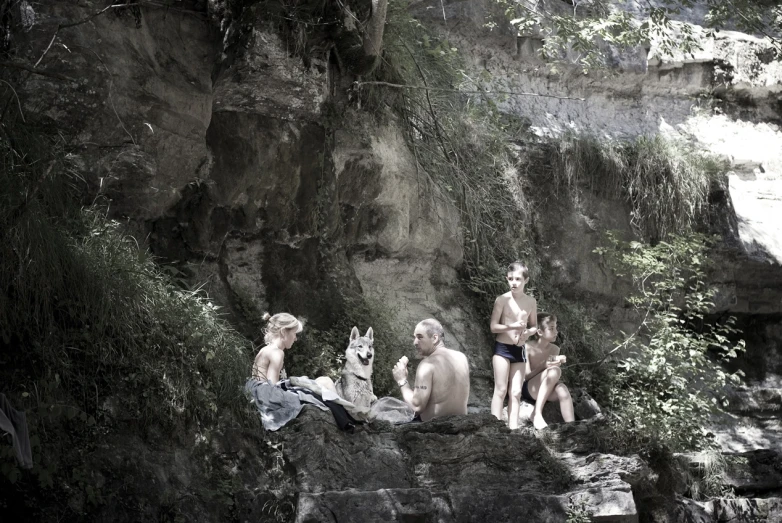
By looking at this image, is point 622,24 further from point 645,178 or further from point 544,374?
point 544,374

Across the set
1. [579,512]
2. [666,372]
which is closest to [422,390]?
[579,512]

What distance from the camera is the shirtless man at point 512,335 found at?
910 centimetres

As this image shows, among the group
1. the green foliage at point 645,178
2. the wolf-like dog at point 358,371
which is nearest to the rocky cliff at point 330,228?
the green foliage at point 645,178

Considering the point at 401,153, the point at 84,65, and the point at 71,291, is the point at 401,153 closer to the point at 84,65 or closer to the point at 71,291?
the point at 84,65

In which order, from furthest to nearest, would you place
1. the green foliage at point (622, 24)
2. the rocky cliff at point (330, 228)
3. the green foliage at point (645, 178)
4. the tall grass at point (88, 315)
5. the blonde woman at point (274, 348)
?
the green foliage at point (645, 178)
the green foliage at point (622, 24)
the blonde woman at point (274, 348)
the rocky cliff at point (330, 228)
the tall grass at point (88, 315)

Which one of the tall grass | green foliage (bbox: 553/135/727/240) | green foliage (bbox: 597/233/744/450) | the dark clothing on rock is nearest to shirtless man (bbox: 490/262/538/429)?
green foliage (bbox: 597/233/744/450)

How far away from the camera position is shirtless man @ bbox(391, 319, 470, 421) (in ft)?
26.6

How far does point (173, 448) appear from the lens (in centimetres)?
691

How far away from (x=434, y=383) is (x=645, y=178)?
6.61 metres

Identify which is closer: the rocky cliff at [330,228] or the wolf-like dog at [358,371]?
the rocky cliff at [330,228]

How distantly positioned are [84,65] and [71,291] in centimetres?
231

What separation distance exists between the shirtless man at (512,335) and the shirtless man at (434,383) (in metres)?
0.91

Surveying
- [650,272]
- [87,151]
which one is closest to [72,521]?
[87,151]

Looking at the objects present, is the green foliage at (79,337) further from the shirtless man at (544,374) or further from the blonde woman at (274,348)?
the shirtless man at (544,374)
